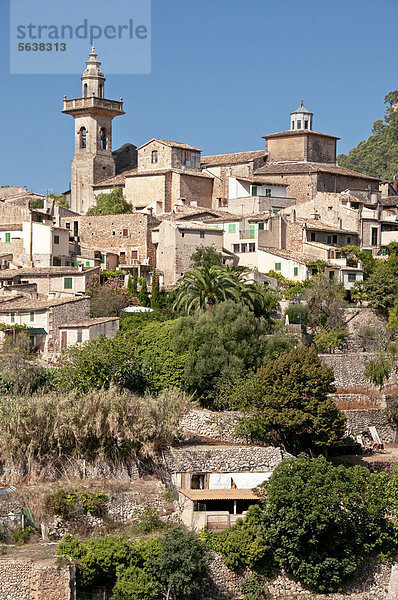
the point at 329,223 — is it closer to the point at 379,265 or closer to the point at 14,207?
the point at 379,265

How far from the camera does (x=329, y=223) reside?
61281mm

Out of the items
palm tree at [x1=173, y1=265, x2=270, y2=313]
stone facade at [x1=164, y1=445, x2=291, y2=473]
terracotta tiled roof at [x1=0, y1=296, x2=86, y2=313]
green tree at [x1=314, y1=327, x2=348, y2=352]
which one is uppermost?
palm tree at [x1=173, y1=265, x2=270, y2=313]

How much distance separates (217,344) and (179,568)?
12993mm

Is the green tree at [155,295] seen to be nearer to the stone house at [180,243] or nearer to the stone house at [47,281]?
the stone house at [180,243]

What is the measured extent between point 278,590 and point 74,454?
22.1 feet

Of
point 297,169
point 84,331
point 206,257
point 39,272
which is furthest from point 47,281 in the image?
point 297,169

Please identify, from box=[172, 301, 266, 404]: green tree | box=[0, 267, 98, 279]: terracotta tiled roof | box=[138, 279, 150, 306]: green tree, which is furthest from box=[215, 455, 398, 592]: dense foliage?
box=[0, 267, 98, 279]: terracotta tiled roof

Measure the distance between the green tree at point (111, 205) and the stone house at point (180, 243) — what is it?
6758mm

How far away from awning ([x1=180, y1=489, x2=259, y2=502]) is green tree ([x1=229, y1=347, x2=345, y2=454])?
4123 millimetres

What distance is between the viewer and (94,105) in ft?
224

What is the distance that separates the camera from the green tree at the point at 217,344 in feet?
122

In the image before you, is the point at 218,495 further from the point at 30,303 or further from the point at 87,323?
the point at 30,303

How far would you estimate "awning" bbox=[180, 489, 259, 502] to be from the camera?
28703mm

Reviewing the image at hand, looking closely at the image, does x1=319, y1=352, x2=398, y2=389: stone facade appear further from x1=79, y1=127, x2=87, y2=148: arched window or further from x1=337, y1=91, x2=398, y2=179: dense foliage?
x1=337, y1=91, x2=398, y2=179: dense foliage
